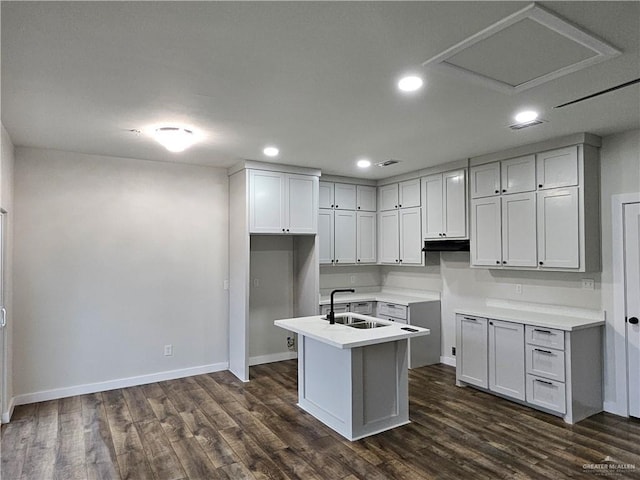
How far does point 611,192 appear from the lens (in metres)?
3.84

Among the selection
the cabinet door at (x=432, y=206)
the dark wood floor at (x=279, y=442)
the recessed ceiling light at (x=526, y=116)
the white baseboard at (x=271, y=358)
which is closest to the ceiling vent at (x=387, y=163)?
the cabinet door at (x=432, y=206)

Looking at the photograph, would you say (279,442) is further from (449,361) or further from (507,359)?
(449,361)

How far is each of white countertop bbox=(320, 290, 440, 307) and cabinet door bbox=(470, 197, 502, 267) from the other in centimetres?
101

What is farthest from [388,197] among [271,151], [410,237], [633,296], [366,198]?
[633,296]

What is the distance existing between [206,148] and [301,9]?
2.74 metres

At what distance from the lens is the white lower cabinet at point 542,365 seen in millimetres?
3623

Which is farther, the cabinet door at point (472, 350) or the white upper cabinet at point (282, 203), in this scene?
the white upper cabinet at point (282, 203)

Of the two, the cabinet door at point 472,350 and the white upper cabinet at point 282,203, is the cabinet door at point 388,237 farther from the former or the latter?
the cabinet door at point 472,350

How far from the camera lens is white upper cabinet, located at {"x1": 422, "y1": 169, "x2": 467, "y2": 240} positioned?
4.98 meters

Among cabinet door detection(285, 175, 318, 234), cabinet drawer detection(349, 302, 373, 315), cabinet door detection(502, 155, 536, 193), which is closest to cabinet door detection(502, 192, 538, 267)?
cabinet door detection(502, 155, 536, 193)

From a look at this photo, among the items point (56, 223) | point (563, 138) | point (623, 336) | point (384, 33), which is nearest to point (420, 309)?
point (623, 336)

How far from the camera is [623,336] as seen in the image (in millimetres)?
3754

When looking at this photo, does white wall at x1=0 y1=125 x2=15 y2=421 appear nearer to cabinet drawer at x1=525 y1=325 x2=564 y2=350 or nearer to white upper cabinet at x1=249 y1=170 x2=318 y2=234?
white upper cabinet at x1=249 y1=170 x2=318 y2=234

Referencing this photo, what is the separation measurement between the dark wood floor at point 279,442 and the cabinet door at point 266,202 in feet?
6.34
